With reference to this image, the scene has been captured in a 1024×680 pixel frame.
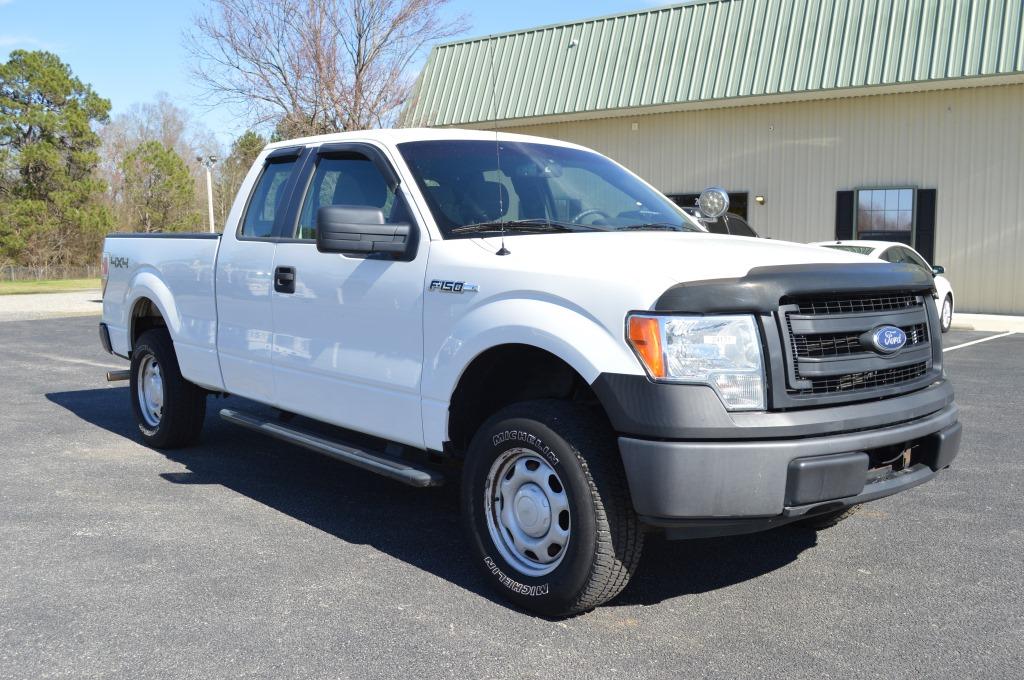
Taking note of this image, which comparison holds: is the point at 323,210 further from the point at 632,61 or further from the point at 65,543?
the point at 632,61

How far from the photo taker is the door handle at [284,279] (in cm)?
528

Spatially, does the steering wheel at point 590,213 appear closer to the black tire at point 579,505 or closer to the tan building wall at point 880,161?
the black tire at point 579,505

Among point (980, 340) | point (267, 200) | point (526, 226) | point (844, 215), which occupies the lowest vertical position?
point (980, 340)

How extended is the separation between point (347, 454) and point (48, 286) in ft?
89.0

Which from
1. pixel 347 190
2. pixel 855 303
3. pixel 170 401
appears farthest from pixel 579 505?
pixel 170 401

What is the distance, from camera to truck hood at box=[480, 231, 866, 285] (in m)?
3.68

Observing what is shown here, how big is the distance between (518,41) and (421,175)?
760 inches

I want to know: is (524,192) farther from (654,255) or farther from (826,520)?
(826,520)

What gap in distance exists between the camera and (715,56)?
1998cm

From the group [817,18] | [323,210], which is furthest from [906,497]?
[817,18]

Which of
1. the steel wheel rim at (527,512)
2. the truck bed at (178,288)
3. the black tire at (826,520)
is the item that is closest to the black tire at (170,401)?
the truck bed at (178,288)

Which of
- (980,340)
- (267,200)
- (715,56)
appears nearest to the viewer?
(267,200)

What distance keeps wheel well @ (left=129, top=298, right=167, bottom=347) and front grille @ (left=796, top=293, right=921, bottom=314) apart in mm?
4825

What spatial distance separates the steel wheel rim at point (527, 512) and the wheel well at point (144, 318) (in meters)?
3.81
